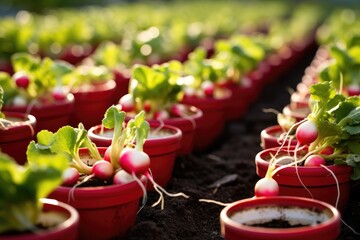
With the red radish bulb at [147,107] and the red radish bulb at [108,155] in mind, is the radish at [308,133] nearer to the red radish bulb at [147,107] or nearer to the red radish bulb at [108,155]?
the red radish bulb at [108,155]

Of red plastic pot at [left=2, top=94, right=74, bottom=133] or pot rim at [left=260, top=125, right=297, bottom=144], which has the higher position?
pot rim at [left=260, top=125, right=297, bottom=144]

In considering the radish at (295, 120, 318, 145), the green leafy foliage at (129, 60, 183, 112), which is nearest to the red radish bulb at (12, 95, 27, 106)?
the green leafy foliage at (129, 60, 183, 112)

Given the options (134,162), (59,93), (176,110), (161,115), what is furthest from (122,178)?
(59,93)

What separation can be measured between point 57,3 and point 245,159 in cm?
1747

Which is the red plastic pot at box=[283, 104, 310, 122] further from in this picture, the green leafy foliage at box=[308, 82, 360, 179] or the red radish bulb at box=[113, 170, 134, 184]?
the red radish bulb at box=[113, 170, 134, 184]

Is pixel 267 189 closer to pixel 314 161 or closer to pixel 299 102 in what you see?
pixel 314 161

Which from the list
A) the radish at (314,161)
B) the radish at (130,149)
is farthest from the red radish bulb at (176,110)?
the radish at (314,161)

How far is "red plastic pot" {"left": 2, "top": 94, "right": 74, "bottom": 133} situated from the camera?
5.71 metres

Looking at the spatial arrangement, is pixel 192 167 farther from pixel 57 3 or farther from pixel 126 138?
pixel 57 3

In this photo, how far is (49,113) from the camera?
5.77m

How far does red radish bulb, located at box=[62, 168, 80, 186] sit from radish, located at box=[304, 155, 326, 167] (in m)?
1.32

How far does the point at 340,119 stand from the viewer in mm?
4246

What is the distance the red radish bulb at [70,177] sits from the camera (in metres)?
3.67

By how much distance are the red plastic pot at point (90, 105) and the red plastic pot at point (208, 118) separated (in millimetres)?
793
